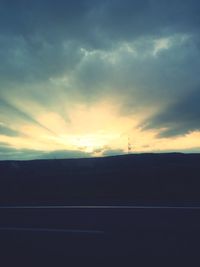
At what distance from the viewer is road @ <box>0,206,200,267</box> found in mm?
5977

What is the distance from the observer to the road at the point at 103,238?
19.6 ft

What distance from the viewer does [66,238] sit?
7.61 metres

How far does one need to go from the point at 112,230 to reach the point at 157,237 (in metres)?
1.26

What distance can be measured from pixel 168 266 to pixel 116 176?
27994 millimetres

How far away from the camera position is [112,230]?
8141mm

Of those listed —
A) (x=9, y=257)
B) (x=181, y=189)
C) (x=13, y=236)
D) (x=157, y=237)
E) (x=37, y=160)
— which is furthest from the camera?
(x=37, y=160)

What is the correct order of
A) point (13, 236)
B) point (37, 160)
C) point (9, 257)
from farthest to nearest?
point (37, 160) → point (13, 236) → point (9, 257)

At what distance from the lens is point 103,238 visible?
7.40 meters

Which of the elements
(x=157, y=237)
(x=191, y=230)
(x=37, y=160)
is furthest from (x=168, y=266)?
(x=37, y=160)

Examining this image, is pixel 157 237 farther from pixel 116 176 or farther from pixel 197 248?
pixel 116 176

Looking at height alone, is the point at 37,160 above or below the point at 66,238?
above

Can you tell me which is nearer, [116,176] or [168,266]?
[168,266]

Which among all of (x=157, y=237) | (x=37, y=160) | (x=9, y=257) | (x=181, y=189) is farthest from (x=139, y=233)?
(x=37, y=160)

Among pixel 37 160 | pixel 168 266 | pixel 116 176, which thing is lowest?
pixel 168 266
